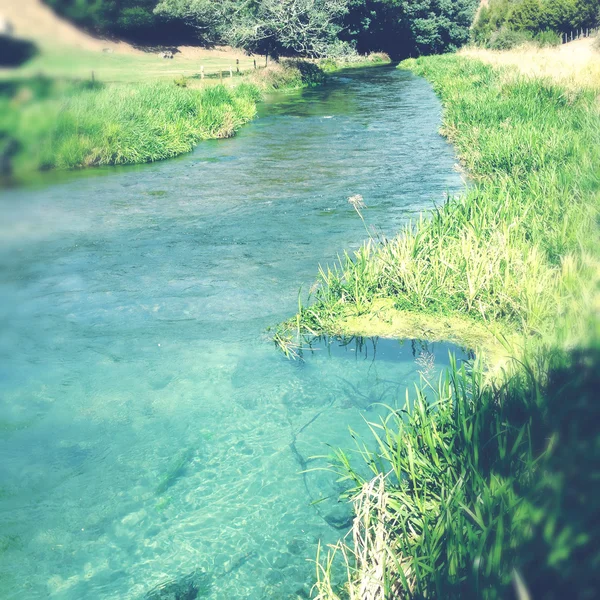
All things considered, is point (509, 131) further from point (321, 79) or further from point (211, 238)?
point (321, 79)

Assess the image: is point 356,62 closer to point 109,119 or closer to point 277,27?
point 277,27

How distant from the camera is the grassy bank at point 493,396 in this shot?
1203mm

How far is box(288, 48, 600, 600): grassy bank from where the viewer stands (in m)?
1.20

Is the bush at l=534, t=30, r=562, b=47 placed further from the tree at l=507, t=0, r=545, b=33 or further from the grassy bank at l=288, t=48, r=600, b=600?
the grassy bank at l=288, t=48, r=600, b=600

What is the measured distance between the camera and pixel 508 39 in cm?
3622

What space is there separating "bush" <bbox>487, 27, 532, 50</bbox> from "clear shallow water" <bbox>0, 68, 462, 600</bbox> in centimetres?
3097

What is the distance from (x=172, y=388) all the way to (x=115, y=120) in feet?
25.9

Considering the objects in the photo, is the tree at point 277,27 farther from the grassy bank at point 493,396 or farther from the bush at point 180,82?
the grassy bank at point 493,396

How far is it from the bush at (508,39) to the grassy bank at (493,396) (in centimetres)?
2966

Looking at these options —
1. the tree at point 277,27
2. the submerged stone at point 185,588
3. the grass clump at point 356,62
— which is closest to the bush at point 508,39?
the grass clump at point 356,62

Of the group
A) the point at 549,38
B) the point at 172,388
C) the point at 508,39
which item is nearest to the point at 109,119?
the point at 172,388

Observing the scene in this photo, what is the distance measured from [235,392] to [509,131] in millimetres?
6865

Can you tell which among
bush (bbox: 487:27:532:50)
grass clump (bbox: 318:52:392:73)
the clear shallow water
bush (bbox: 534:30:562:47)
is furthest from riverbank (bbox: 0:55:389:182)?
bush (bbox: 534:30:562:47)

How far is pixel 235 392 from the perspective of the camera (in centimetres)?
457
